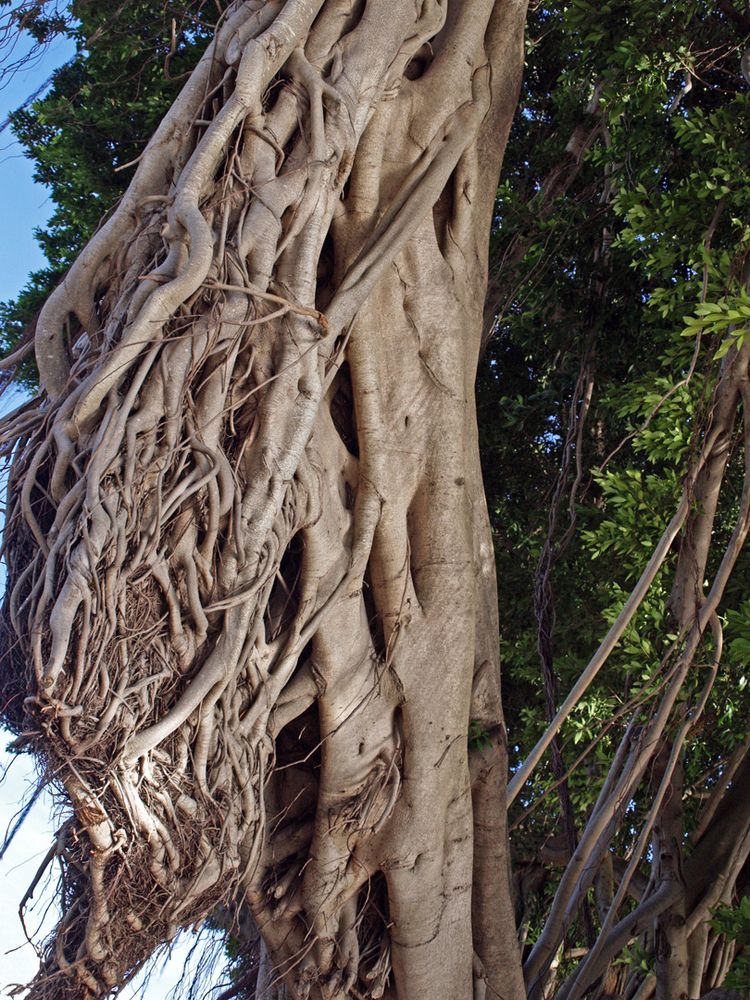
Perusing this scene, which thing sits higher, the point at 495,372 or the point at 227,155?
the point at 495,372

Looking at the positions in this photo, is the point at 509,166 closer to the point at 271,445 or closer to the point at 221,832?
the point at 271,445

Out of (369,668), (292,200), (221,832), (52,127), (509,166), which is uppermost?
(509,166)

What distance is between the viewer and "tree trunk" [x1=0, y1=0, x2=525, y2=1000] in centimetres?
217

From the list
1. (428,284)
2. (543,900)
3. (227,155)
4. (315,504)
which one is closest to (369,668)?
(315,504)

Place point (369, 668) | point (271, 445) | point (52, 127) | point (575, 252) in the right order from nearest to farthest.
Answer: point (271, 445) → point (369, 668) → point (575, 252) → point (52, 127)

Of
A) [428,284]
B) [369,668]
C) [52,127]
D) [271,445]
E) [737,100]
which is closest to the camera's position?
[271,445]

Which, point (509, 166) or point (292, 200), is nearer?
point (292, 200)

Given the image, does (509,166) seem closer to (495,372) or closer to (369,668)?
(495,372)

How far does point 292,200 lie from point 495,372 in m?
2.81

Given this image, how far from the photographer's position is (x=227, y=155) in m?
2.59

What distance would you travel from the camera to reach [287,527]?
101 inches

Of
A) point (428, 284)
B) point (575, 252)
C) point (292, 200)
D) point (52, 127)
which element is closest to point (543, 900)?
point (575, 252)

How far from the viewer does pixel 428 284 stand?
3.10 m

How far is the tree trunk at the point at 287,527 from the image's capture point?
2170 millimetres
